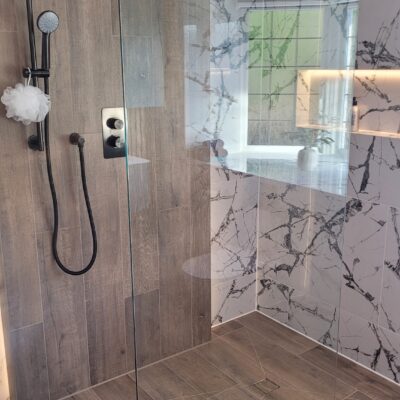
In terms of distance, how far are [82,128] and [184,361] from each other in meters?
1.19

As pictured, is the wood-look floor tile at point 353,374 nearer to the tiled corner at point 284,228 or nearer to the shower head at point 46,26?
the tiled corner at point 284,228

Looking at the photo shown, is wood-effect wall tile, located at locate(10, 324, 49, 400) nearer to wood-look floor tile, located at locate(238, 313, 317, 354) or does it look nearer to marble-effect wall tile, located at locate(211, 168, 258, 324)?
marble-effect wall tile, located at locate(211, 168, 258, 324)

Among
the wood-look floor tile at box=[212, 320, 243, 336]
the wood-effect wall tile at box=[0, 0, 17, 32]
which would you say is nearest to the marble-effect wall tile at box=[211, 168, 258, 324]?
the wood-look floor tile at box=[212, 320, 243, 336]

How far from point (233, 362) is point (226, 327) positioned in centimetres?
37

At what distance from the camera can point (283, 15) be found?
2.07 m

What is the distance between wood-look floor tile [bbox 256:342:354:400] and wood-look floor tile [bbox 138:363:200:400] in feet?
1.37

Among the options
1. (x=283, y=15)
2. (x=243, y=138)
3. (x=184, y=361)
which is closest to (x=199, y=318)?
(x=184, y=361)

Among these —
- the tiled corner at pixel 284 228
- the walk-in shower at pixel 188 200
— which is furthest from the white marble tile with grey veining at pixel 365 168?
the tiled corner at pixel 284 228

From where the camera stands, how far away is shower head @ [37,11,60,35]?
183 cm

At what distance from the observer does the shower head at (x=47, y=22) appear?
1.83m

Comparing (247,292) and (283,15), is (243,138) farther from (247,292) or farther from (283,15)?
(247,292)

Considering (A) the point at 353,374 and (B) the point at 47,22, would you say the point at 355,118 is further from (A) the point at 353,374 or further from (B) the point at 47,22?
(B) the point at 47,22

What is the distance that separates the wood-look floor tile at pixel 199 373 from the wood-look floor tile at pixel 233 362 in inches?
1.3

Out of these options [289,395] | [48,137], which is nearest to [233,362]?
[289,395]
